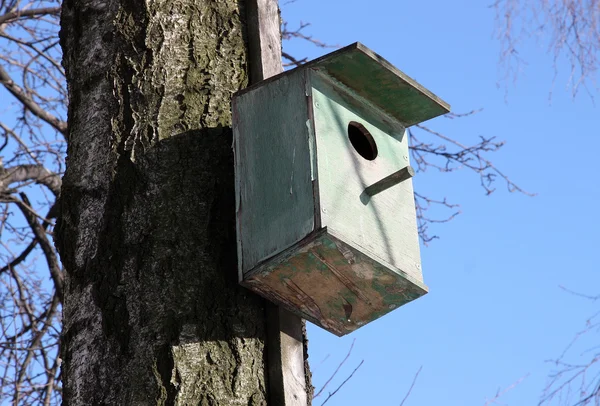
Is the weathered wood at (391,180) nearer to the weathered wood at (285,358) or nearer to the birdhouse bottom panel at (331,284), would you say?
the birdhouse bottom panel at (331,284)

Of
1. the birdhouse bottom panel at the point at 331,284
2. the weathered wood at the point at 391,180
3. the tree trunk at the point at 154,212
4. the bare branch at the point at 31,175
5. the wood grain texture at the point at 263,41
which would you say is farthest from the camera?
the bare branch at the point at 31,175

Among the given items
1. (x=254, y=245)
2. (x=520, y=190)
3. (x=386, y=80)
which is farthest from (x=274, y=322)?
(x=520, y=190)

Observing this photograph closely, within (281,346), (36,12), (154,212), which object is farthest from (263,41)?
(36,12)

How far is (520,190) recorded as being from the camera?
14.7 ft

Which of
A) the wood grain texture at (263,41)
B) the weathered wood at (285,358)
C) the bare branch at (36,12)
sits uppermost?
the bare branch at (36,12)

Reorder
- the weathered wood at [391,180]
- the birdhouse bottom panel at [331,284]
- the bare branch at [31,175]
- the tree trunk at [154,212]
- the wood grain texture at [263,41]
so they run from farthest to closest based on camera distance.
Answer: the bare branch at [31,175], the wood grain texture at [263,41], the weathered wood at [391,180], the birdhouse bottom panel at [331,284], the tree trunk at [154,212]

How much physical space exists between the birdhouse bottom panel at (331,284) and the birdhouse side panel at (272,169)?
0.10 feet

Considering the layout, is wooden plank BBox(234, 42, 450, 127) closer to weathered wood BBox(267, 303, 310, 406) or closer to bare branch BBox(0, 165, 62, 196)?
weathered wood BBox(267, 303, 310, 406)

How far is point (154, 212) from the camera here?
1850 millimetres

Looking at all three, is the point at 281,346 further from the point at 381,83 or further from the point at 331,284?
the point at 381,83

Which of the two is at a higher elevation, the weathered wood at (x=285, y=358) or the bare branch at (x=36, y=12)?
the bare branch at (x=36, y=12)

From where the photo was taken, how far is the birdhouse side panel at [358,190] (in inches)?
75.2

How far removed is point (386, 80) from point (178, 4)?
0.48m

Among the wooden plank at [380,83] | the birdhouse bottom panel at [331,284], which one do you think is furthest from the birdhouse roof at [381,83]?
the birdhouse bottom panel at [331,284]
